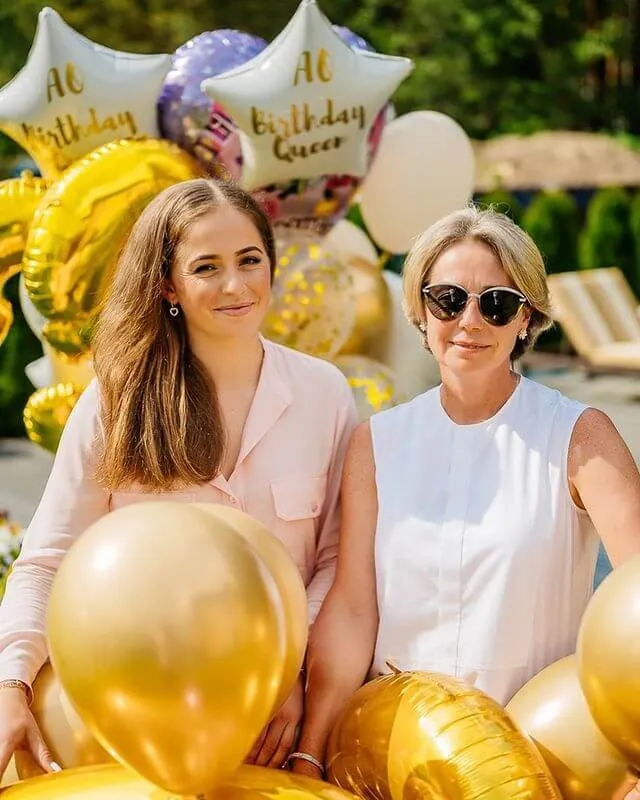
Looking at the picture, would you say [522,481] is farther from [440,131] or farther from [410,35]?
[410,35]

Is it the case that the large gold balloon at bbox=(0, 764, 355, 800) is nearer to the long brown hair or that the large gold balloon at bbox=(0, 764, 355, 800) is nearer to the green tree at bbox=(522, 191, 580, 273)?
the long brown hair

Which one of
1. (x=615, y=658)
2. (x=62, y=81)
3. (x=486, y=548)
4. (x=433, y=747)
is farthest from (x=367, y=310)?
(x=615, y=658)

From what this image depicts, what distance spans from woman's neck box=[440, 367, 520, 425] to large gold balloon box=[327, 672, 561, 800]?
0.53 m

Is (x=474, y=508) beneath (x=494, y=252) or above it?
beneath

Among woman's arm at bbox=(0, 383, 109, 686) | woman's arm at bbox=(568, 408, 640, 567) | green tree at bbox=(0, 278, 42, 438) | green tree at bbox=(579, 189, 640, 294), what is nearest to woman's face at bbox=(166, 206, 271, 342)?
woman's arm at bbox=(0, 383, 109, 686)

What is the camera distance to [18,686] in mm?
1892

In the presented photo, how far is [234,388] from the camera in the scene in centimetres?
223

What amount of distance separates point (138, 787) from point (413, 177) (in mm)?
2681

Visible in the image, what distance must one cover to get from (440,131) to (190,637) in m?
2.93

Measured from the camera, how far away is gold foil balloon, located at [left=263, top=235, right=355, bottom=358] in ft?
11.4

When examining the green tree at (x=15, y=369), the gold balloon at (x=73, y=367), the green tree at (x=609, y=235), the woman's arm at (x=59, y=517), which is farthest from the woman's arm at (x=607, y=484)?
the green tree at (x=609, y=235)

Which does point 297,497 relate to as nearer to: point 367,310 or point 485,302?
point 485,302

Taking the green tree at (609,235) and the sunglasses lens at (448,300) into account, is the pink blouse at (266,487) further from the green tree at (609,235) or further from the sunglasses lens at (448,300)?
the green tree at (609,235)

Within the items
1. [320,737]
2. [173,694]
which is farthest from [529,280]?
[173,694]
